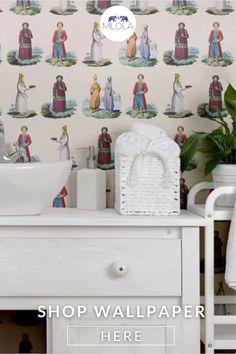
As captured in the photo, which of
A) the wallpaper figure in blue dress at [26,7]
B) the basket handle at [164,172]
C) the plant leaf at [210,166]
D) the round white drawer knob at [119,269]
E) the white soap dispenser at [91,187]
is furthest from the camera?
the wallpaper figure in blue dress at [26,7]

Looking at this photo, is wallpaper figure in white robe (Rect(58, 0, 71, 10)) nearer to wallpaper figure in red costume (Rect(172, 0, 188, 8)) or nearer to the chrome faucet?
wallpaper figure in red costume (Rect(172, 0, 188, 8))

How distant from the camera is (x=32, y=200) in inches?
66.4

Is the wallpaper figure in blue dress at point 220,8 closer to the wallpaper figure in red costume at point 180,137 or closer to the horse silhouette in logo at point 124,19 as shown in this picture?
the horse silhouette in logo at point 124,19

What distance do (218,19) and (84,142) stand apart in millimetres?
712

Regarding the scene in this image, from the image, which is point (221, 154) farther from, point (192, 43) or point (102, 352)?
point (102, 352)

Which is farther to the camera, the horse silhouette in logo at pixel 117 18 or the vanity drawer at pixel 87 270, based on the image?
the horse silhouette in logo at pixel 117 18

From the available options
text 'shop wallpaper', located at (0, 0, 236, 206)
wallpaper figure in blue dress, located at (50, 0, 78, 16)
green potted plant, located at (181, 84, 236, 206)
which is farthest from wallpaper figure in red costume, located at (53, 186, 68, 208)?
wallpaper figure in blue dress, located at (50, 0, 78, 16)

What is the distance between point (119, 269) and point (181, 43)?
0.96 m

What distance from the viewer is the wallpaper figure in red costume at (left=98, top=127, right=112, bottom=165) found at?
2.09 m

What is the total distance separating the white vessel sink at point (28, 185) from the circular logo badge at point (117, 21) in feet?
2.13

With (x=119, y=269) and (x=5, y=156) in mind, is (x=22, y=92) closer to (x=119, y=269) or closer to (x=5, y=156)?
(x=5, y=156)

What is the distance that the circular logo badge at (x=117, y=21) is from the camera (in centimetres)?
209

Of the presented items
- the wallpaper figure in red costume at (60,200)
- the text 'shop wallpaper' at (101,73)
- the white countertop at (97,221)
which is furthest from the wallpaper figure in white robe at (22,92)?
the white countertop at (97,221)

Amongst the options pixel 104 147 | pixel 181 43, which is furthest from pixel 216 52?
pixel 104 147
